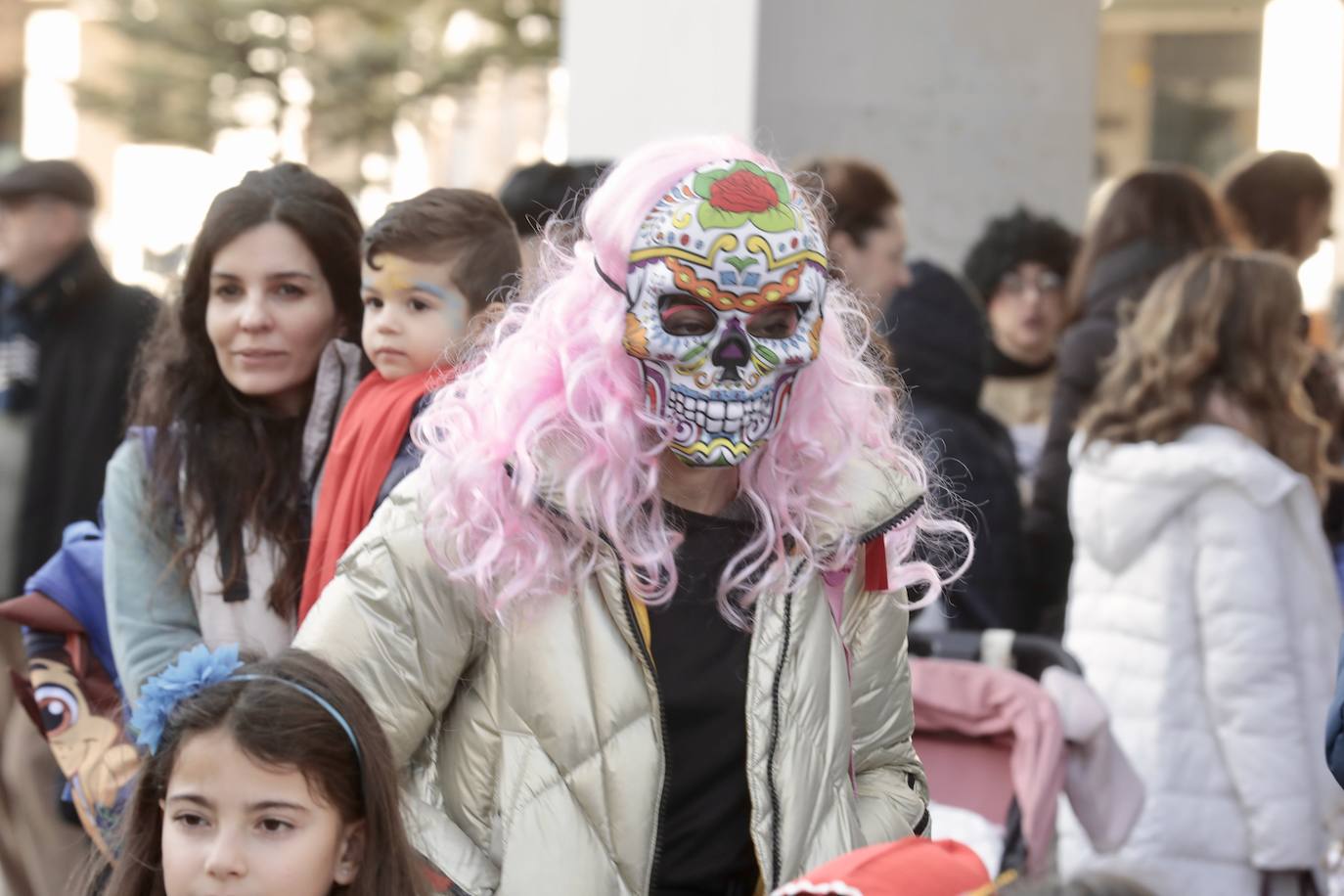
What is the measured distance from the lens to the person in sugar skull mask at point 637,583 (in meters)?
2.59

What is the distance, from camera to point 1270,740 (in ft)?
15.9

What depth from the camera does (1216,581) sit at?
16.1ft

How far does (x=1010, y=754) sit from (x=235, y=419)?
189cm

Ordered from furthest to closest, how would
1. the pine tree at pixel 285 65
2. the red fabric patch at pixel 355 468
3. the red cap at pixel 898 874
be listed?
the pine tree at pixel 285 65 < the red fabric patch at pixel 355 468 < the red cap at pixel 898 874

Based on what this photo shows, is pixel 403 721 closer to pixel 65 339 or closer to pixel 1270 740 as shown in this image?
pixel 1270 740

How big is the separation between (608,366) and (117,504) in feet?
3.91

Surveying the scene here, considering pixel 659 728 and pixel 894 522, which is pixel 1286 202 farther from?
pixel 659 728

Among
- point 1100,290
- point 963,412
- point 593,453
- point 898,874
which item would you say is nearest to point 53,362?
point 963,412

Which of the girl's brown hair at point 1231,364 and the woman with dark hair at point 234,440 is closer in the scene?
the woman with dark hair at point 234,440

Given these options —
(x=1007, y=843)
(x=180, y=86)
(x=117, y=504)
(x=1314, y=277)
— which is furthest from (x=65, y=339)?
(x=180, y=86)

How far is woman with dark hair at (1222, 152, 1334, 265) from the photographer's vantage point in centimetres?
679

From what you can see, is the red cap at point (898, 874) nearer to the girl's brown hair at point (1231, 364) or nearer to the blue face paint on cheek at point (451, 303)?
the blue face paint on cheek at point (451, 303)

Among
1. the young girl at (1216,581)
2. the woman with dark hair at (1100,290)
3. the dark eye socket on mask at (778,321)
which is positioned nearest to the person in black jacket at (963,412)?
the young girl at (1216,581)

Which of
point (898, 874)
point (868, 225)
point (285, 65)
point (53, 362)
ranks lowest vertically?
point (898, 874)
